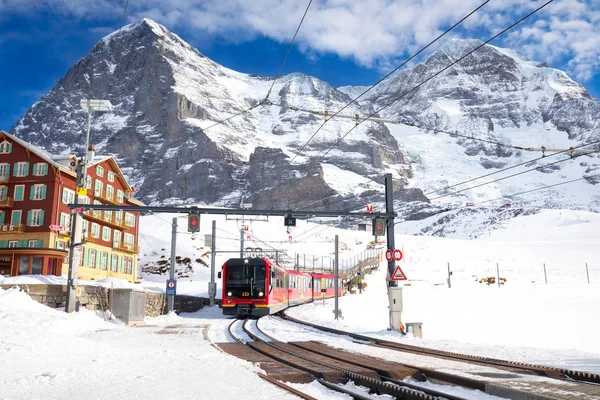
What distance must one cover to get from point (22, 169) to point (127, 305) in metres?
28.7

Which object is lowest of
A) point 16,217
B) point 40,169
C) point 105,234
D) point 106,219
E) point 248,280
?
point 248,280

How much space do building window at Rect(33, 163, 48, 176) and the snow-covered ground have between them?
13.8m

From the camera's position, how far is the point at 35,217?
4622 cm

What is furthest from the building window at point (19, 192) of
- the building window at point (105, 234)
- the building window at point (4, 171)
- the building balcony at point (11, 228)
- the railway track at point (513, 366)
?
the railway track at point (513, 366)

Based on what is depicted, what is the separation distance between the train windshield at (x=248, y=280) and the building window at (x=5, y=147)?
28.5 m

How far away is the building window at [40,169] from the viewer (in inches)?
1833

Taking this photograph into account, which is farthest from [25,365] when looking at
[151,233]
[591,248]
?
[591,248]

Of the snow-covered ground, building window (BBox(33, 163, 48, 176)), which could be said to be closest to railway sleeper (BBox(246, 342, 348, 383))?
the snow-covered ground

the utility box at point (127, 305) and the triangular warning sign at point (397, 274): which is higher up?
the triangular warning sign at point (397, 274)

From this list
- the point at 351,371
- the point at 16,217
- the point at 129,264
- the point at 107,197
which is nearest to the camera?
the point at 351,371

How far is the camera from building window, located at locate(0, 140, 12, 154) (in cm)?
4831

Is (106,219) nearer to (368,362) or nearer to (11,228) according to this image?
(11,228)

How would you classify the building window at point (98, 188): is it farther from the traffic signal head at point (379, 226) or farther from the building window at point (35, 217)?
the traffic signal head at point (379, 226)

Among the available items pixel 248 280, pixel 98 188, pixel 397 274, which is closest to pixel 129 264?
pixel 98 188
